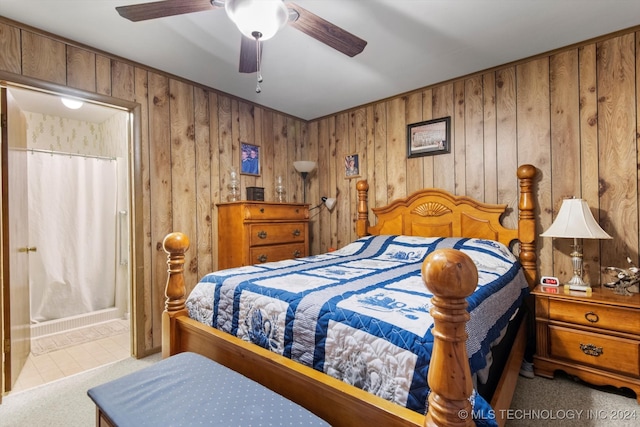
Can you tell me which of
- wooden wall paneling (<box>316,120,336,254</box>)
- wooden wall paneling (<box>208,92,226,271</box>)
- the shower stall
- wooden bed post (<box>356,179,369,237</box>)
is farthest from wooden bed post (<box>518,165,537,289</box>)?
the shower stall

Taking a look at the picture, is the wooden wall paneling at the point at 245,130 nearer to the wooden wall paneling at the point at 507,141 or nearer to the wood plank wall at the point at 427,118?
the wood plank wall at the point at 427,118

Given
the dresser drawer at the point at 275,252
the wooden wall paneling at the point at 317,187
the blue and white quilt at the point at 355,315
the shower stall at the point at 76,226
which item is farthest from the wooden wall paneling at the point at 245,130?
the blue and white quilt at the point at 355,315

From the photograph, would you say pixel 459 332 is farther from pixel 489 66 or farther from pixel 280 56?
pixel 489 66

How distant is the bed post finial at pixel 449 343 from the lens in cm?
78

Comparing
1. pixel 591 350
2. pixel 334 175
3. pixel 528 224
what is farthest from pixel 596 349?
pixel 334 175

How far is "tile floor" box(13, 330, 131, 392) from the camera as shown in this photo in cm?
222

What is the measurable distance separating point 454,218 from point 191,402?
2.47 metres

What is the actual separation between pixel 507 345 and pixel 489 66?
2.19 metres

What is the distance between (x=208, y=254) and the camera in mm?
2992

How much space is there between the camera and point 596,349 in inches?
73.9

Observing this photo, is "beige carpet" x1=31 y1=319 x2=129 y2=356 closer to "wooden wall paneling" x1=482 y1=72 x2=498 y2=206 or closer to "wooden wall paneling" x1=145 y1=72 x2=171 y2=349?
"wooden wall paneling" x1=145 y1=72 x2=171 y2=349

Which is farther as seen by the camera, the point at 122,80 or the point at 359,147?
the point at 359,147

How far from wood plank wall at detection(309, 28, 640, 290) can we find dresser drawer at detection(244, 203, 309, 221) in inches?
36.6

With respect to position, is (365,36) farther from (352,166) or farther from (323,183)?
(323,183)
